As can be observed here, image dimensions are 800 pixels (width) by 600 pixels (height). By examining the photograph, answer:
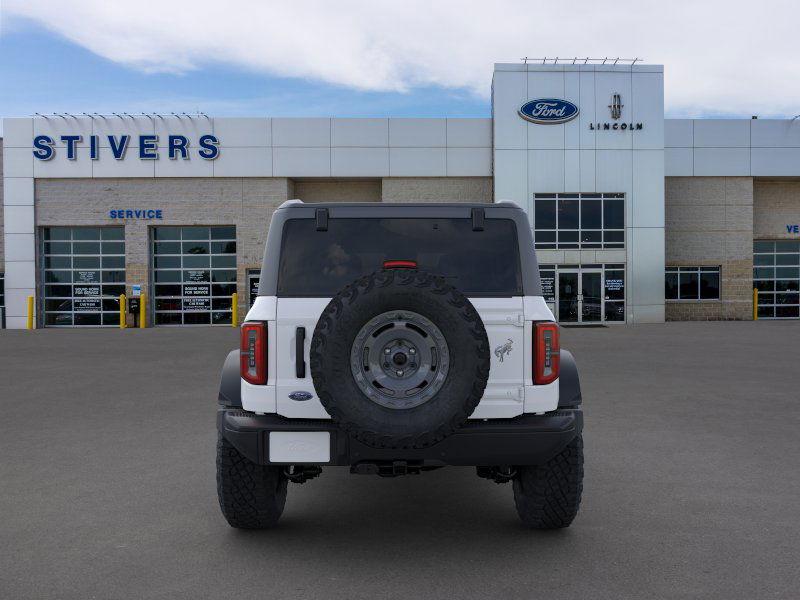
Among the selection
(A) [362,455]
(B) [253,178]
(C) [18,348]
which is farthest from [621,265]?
(A) [362,455]

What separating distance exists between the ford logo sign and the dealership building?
0.13ft

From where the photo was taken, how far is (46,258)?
1150 inches

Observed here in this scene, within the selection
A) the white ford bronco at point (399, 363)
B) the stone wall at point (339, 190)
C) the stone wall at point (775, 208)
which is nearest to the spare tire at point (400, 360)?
the white ford bronco at point (399, 363)

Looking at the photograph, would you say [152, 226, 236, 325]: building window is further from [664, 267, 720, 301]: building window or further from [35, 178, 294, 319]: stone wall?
[664, 267, 720, 301]: building window

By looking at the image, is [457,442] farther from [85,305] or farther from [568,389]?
[85,305]

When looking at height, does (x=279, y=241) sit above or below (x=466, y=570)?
above

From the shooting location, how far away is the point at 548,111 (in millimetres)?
27703

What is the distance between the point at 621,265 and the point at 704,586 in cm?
2602

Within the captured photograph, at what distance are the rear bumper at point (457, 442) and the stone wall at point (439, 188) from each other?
25.7m

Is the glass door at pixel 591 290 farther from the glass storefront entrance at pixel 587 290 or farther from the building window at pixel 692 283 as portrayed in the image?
the building window at pixel 692 283

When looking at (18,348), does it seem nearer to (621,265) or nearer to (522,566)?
(522,566)

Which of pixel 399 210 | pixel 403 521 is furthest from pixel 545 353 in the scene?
pixel 403 521

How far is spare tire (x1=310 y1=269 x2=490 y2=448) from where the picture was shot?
3.39 m

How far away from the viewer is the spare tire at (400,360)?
11.1 feet
